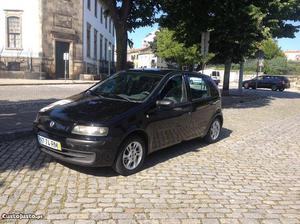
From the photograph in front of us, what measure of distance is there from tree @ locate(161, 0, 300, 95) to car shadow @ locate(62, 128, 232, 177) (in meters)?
6.83

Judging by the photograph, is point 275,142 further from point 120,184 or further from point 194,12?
point 194,12

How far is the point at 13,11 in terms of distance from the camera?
1391 inches

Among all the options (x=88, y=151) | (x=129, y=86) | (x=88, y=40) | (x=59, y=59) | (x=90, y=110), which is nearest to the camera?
(x=88, y=151)

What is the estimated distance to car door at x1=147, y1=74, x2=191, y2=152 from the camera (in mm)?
6348

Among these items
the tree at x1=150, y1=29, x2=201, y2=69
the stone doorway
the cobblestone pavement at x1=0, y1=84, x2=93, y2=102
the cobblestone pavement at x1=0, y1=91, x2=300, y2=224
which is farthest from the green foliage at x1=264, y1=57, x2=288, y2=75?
the cobblestone pavement at x1=0, y1=91, x2=300, y2=224

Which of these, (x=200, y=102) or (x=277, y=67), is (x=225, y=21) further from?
(x=277, y=67)

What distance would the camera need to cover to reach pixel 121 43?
1209 cm

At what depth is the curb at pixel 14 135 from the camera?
7.52 meters

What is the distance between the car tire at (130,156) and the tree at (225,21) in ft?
28.3

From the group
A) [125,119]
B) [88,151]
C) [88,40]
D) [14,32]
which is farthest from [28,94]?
[88,40]

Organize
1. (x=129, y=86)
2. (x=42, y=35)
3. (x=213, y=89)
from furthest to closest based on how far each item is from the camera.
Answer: (x=42, y=35), (x=213, y=89), (x=129, y=86)

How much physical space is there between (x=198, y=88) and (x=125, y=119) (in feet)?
Answer: 9.06

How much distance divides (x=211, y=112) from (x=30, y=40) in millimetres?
30553

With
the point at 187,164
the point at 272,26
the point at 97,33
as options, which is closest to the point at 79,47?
the point at 97,33
